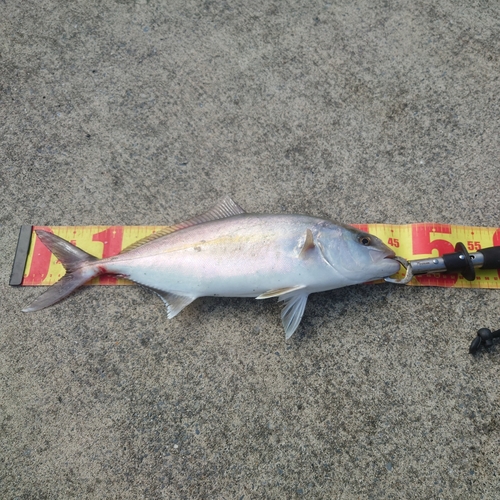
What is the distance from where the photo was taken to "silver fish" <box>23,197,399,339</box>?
2186 millimetres

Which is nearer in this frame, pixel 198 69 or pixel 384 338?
pixel 384 338

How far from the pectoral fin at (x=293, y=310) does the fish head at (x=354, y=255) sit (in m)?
0.25

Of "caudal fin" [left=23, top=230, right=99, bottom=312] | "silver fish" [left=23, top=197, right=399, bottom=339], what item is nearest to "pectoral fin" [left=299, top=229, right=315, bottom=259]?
"silver fish" [left=23, top=197, right=399, bottom=339]

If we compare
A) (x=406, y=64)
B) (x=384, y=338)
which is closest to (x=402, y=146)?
(x=406, y=64)

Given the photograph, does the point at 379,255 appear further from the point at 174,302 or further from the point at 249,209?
the point at 174,302

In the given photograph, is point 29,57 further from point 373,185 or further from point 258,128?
point 373,185

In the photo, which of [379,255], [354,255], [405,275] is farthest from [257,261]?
[405,275]

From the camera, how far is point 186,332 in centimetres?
236

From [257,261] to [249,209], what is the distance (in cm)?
54

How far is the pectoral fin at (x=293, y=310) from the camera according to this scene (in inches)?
88.3

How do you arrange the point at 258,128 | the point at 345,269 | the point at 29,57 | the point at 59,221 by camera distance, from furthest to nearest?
1. the point at 29,57
2. the point at 258,128
3. the point at 59,221
4. the point at 345,269

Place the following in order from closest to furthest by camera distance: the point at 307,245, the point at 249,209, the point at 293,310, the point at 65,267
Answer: the point at 307,245, the point at 293,310, the point at 65,267, the point at 249,209

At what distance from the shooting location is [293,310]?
226cm

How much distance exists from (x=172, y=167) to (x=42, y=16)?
165cm
